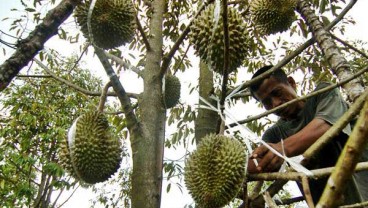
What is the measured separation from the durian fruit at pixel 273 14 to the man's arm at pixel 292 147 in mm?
449

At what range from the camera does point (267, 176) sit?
0.91 meters

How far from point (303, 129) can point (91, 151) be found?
29.6 inches

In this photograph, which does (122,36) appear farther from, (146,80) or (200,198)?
(200,198)

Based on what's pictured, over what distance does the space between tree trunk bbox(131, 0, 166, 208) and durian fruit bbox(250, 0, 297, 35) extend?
0.46 metres

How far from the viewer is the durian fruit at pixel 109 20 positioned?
54.5 inches

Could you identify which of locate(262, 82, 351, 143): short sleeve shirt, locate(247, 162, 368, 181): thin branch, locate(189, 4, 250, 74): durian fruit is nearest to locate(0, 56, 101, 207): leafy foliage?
locate(262, 82, 351, 143): short sleeve shirt

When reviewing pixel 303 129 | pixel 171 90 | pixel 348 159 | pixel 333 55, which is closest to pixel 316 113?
pixel 303 129

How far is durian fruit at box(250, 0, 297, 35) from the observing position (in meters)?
1.53

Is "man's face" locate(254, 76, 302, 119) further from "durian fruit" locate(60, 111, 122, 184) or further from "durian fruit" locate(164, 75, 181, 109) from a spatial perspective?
"durian fruit" locate(60, 111, 122, 184)

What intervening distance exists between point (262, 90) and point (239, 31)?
56cm

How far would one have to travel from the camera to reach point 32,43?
0.92 m

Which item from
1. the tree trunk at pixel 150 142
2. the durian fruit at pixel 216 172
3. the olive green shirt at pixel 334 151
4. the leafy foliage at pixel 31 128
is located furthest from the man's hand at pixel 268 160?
the leafy foliage at pixel 31 128

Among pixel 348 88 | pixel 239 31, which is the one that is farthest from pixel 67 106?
pixel 348 88

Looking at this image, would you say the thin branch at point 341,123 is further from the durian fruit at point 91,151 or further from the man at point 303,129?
the durian fruit at point 91,151
